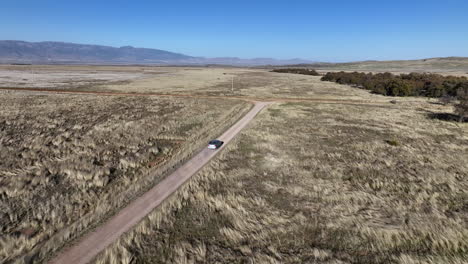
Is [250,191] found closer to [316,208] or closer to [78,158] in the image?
[316,208]

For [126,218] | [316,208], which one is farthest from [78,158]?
[316,208]

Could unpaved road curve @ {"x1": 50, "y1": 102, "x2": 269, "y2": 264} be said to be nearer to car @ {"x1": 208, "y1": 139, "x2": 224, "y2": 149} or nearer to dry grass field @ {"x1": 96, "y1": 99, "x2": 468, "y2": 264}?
dry grass field @ {"x1": 96, "y1": 99, "x2": 468, "y2": 264}

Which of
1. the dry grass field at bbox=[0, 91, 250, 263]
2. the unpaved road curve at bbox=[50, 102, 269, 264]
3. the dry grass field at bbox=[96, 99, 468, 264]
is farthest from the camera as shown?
the dry grass field at bbox=[0, 91, 250, 263]

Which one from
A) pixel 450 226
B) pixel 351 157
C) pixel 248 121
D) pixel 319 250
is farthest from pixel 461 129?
pixel 319 250

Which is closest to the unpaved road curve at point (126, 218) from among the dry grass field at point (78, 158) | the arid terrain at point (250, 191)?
the arid terrain at point (250, 191)

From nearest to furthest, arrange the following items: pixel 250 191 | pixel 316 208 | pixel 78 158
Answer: pixel 316 208 → pixel 250 191 → pixel 78 158

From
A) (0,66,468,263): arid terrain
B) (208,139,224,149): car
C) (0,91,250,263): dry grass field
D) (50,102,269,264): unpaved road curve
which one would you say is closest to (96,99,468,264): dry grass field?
(0,66,468,263): arid terrain
